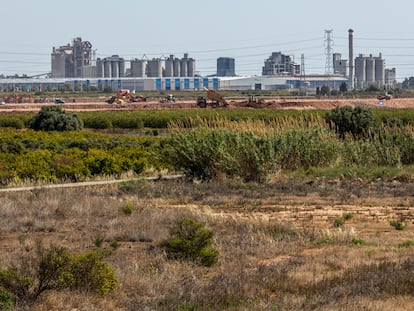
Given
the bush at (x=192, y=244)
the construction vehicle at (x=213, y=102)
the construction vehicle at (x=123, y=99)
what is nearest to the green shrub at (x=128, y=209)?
the bush at (x=192, y=244)

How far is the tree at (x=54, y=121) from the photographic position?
→ 2154 inches

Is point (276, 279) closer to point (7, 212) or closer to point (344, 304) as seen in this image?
point (344, 304)

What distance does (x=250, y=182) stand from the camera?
2867 cm

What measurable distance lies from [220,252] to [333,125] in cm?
2326

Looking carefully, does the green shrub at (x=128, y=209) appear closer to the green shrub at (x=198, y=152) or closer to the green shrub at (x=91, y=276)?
the green shrub at (x=198, y=152)

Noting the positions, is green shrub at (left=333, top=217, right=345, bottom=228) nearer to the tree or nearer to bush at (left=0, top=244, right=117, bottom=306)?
bush at (left=0, top=244, right=117, bottom=306)

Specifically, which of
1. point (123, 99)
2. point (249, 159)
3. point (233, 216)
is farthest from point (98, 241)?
point (123, 99)

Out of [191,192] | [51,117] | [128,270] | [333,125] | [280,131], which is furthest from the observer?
[51,117]

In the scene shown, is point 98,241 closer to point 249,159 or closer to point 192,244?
point 192,244

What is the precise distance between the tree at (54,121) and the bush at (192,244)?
39.5m

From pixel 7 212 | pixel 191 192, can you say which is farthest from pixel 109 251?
pixel 191 192

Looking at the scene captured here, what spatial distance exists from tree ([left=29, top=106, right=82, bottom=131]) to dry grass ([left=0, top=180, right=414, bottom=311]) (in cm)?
2674

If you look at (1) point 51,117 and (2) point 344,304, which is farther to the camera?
(1) point 51,117

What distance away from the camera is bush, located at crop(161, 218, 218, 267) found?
1510 cm
